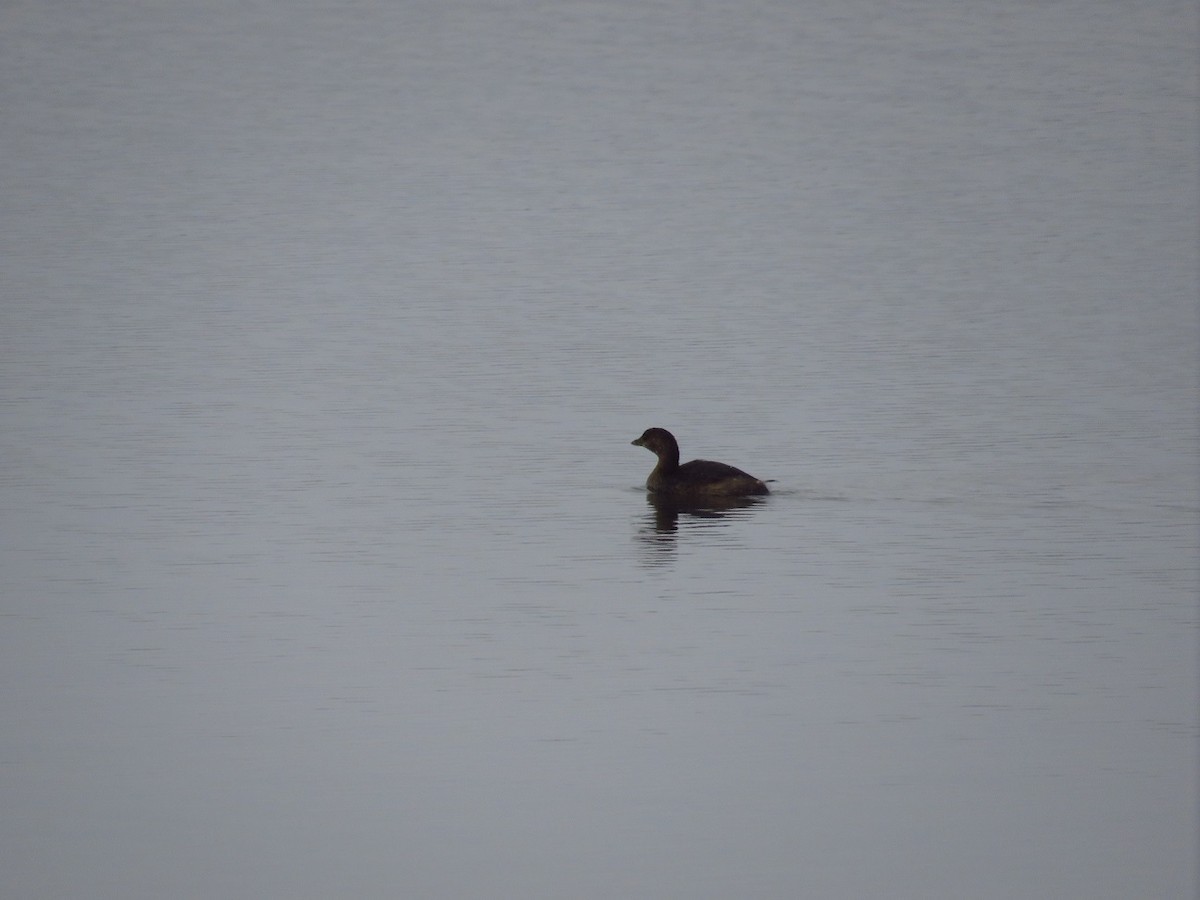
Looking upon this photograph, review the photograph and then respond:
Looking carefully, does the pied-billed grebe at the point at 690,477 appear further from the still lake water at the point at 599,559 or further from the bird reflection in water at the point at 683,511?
the still lake water at the point at 599,559

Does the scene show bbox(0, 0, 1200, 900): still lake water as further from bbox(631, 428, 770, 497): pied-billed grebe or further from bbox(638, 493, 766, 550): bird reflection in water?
bbox(631, 428, 770, 497): pied-billed grebe

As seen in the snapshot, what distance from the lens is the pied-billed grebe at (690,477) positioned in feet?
55.6

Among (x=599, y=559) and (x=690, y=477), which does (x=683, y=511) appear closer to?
(x=690, y=477)

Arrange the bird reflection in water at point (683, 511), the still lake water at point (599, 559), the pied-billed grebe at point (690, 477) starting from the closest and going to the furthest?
1. the still lake water at point (599, 559)
2. the bird reflection in water at point (683, 511)
3. the pied-billed grebe at point (690, 477)

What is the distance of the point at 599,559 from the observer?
47.4 ft

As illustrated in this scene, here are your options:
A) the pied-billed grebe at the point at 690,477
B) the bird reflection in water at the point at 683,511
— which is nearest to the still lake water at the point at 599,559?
the bird reflection in water at the point at 683,511

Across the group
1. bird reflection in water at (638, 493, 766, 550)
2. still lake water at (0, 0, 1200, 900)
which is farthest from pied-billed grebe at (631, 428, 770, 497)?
still lake water at (0, 0, 1200, 900)

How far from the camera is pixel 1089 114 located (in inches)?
2653

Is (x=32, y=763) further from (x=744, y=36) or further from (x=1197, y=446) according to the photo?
(x=744, y=36)

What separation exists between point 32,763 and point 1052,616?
243 inches

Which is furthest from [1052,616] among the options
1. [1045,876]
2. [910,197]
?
[910,197]

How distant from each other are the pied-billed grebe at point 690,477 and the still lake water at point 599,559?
39cm

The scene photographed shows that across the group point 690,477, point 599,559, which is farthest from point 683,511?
point 599,559

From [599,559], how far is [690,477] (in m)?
3.13
